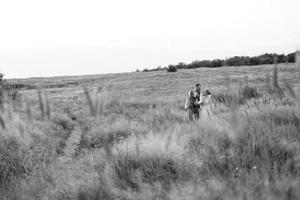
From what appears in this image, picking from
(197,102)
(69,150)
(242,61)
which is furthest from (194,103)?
(242,61)

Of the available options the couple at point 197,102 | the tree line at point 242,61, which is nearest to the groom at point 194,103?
the couple at point 197,102

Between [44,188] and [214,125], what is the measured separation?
352 centimetres

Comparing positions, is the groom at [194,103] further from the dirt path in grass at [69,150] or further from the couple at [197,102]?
the dirt path in grass at [69,150]

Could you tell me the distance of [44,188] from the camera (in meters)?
4.71

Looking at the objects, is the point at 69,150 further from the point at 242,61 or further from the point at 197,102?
the point at 242,61

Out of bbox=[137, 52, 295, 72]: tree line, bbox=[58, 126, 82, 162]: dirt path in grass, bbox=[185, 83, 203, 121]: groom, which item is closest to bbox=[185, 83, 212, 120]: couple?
bbox=[185, 83, 203, 121]: groom

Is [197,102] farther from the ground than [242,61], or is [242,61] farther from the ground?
[242,61]

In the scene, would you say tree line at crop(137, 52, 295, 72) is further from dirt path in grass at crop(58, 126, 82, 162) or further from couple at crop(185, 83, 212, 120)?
dirt path in grass at crop(58, 126, 82, 162)

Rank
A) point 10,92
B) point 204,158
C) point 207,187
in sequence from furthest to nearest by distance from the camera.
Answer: point 10,92 < point 204,158 < point 207,187

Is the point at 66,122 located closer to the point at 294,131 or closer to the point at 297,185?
the point at 294,131

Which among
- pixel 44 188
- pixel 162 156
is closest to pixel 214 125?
pixel 162 156

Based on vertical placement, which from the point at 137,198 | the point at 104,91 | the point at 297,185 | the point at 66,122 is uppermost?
the point at 104,91

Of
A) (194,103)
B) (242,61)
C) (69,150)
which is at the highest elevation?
(242,61)

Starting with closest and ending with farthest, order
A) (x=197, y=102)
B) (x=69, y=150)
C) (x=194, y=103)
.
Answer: (x=69, y=150) < (x=197, y=102) < (x=194, y=103)
